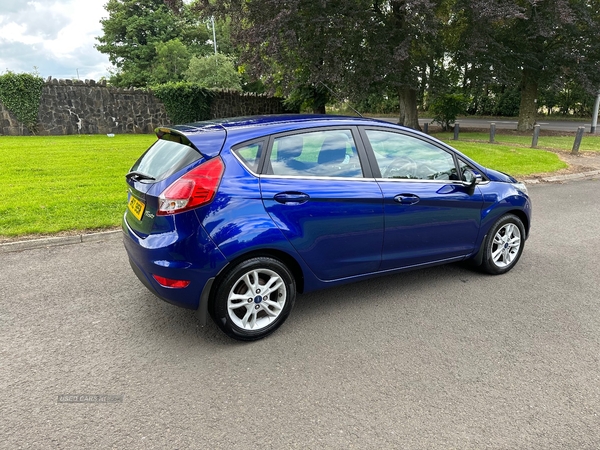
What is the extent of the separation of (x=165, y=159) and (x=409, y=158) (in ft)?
6.91

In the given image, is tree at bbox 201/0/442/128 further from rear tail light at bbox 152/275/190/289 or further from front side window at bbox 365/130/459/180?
rear tail light at bbox 152/275/190/289

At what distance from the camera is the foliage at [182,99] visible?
19.9 m

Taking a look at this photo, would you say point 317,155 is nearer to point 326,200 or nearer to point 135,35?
point 326,200

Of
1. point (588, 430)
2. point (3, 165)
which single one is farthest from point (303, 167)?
point (3, 165)

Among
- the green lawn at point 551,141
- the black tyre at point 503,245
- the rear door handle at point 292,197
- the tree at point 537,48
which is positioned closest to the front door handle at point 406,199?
the rear door handle at point 292,197

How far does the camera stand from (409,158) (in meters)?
3.81

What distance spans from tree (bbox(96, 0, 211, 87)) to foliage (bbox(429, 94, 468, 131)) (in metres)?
30.9

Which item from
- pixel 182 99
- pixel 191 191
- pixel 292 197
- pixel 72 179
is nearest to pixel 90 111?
pixel 182 99

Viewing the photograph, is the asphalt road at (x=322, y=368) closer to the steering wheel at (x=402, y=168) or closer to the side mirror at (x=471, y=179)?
the side mirror at (x=471, y=179)

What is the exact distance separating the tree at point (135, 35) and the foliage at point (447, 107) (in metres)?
30.9

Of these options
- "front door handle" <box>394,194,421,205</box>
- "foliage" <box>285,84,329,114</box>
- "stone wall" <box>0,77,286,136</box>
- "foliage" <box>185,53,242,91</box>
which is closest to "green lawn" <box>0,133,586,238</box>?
"front door handle" <box>394,194,421,205</box>

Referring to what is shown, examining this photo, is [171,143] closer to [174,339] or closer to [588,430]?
[174,339]

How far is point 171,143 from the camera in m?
3.38

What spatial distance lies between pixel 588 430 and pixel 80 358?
3191mm
